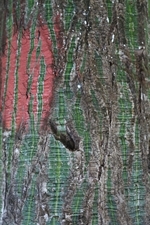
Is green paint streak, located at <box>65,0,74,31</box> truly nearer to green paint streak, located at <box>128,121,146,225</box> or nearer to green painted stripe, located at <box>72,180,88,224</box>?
green paint streak, located at <box>128,121,146,225</box>

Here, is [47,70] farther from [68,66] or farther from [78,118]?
[78,118]

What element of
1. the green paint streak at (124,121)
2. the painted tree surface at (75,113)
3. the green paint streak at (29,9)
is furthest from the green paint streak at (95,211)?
the green paint streak at (29,9)

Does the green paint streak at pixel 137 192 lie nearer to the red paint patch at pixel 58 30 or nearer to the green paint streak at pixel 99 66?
the green paint streak at pixel 99 66

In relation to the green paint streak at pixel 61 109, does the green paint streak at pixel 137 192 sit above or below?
below

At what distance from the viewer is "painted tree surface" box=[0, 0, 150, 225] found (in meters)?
2.04

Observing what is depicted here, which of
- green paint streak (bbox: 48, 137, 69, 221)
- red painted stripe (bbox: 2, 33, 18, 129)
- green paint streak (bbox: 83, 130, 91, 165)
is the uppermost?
red painted stripe (bbox: 2, 33, 18, 129)

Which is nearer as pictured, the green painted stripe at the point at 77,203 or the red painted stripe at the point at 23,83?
the green painted stripe at the point at 77,203

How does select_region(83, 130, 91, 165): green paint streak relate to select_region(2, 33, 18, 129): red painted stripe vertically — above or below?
below

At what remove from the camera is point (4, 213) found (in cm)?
208

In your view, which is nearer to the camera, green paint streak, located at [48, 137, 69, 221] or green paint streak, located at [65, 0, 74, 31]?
green paint streak, located at [48, 137, 69, 221]

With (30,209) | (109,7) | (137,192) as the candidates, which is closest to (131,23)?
(109,7)

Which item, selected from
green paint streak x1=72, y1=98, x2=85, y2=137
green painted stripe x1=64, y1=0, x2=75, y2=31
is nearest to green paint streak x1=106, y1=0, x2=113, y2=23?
green painted stripe x1=64, y1=0, x2=75, y2=31

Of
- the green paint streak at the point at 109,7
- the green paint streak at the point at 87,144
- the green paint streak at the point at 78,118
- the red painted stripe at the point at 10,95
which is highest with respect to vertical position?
the green paint streak at the point at 109,7

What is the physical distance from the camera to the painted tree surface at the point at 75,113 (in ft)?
6.70
